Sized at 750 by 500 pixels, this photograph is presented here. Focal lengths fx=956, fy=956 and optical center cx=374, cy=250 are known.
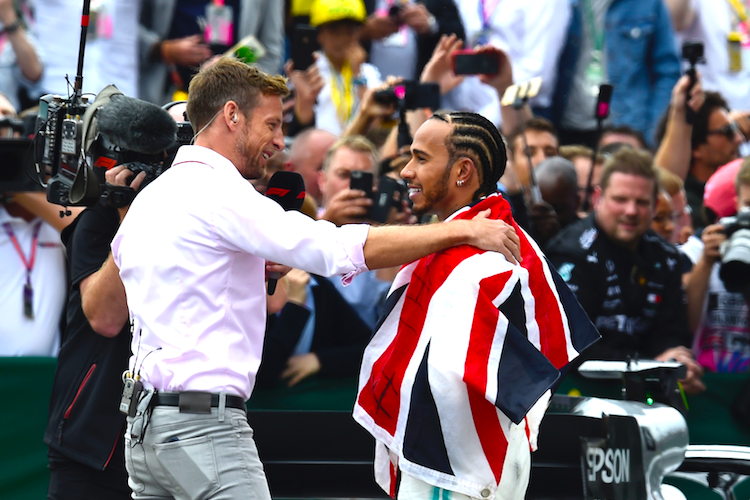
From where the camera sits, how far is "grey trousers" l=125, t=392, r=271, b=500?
9.05ft

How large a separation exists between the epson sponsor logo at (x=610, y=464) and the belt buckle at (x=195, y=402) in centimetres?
146

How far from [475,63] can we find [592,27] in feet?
7.99

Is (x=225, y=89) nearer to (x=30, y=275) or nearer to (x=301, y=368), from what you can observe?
(x=301, y=368)

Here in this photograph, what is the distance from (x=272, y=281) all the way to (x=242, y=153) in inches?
22.5

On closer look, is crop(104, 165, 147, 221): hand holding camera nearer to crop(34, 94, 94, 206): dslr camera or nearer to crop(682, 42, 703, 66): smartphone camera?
crop(34, 94, 94, 206): dslr camera

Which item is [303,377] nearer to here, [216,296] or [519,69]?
[216,296]

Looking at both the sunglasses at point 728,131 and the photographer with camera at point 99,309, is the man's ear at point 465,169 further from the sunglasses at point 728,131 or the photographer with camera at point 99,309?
the sunglasses at point 728,131

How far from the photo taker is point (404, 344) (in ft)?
10.0

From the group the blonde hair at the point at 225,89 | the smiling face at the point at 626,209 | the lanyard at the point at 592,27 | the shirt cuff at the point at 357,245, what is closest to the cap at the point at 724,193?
the smiling face at the point at 626,209

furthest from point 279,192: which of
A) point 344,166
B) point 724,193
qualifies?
point 724,193

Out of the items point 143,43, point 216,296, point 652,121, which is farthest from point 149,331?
point 652,121

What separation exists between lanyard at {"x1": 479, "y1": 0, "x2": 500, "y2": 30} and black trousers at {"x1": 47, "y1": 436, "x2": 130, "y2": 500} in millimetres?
5095

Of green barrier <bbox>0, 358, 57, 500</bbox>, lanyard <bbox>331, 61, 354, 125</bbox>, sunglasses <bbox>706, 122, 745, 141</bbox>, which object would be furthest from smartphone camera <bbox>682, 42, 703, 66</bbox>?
green barrier <bbox>0, 358, 57, 500</bbox>

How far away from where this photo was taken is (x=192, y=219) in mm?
2801
